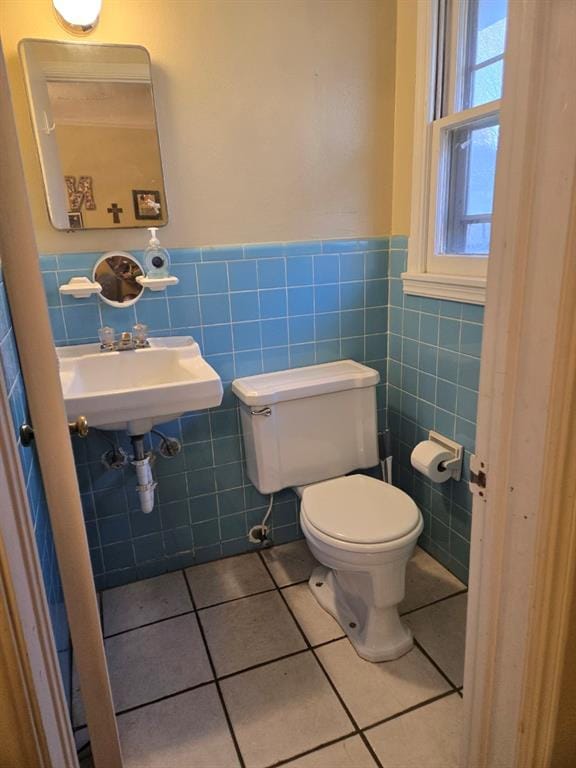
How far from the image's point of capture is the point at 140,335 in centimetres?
171

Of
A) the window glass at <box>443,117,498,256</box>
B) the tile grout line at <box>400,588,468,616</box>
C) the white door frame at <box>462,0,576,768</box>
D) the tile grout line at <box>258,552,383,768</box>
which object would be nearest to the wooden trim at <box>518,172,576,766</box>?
the white door frame at <box>462,0,576,768</box>

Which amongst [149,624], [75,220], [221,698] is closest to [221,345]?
[75,220]

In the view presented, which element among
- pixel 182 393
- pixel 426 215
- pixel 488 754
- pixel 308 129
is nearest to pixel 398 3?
pixel 308 129

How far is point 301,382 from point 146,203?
0.82 metres

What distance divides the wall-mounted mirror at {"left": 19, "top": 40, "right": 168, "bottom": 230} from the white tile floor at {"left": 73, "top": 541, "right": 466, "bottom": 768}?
1.38 metres

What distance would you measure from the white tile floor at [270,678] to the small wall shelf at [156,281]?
3.78ft

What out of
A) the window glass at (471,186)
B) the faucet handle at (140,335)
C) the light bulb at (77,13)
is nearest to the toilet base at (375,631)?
the faucet handle at (140,335)

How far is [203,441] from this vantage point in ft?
6.31

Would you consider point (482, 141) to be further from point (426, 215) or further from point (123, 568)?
point (123, 568)

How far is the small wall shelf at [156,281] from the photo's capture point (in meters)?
1.65

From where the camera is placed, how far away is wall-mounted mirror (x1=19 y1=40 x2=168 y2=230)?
1.49 m

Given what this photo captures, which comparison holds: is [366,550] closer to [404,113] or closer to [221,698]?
[221,698]

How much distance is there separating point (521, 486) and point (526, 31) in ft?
2.13

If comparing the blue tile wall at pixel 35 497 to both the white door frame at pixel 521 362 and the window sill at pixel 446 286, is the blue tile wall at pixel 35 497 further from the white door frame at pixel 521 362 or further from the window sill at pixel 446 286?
the window sill at pixel 446 286
